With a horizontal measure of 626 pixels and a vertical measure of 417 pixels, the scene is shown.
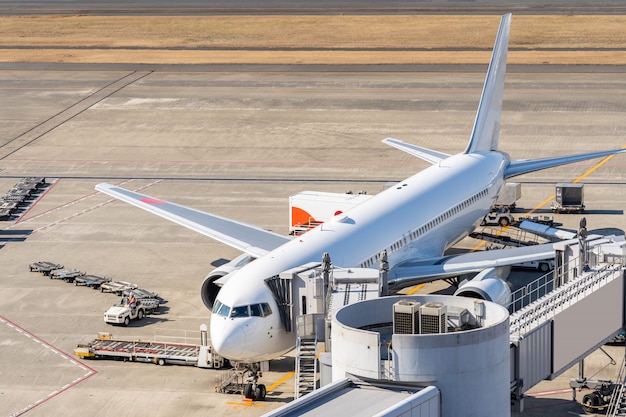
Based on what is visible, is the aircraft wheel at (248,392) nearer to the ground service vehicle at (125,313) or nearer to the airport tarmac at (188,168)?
the airport tarmac at (188,168)

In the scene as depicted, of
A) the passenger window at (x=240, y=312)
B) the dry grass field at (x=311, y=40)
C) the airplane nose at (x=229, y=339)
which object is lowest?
the airplane nose at (x=229, y=339)

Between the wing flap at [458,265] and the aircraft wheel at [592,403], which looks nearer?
the aircraft wheel at [592,403]

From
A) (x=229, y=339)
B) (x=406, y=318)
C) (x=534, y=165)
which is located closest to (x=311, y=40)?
(x=534, y=165)

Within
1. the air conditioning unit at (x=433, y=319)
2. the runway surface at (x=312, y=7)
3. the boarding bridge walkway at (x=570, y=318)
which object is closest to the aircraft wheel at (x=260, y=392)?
the boarding bridge walkway at (x=570, y=318)

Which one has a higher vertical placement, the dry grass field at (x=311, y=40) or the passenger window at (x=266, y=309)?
the dry grass field at (x=311, y=40)

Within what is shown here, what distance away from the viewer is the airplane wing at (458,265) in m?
53.2

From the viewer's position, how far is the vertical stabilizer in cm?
6525

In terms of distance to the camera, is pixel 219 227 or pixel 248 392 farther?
pixel 219 227

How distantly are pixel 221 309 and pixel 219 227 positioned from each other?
14.0 m

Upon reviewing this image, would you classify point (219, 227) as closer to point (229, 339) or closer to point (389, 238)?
point (389, 238)

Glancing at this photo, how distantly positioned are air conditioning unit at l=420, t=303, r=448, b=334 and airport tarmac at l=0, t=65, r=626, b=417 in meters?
9.68

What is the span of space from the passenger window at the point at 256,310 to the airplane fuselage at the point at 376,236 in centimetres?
13

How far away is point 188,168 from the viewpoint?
86.2 metres

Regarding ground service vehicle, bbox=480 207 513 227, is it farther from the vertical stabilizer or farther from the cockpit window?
the cockpit window
